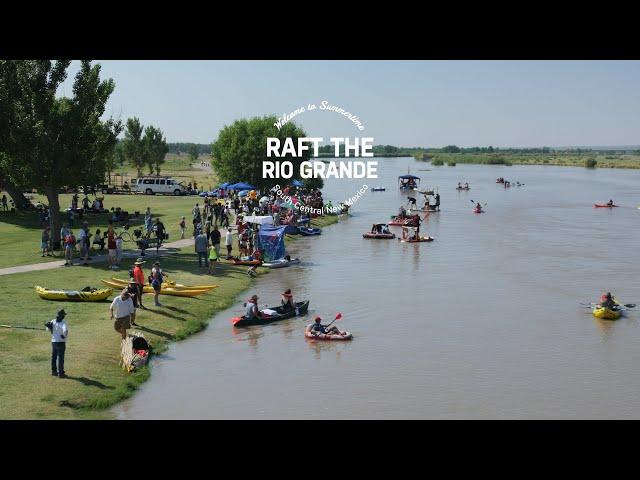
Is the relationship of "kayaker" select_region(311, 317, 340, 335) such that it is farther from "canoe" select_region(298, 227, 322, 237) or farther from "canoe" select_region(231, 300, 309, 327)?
"canoe" select_region(298, 227, 322, 237)

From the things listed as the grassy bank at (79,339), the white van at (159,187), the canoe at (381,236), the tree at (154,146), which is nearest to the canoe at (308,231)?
the canoe at (381,236)

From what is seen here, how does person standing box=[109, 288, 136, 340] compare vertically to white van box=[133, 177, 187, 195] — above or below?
below

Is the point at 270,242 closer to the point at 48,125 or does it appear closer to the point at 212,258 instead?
the point at 212,258

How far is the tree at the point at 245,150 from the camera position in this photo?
67688 mm

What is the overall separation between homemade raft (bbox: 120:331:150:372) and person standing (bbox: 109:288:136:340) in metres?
0.32

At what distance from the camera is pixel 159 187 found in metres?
70.2

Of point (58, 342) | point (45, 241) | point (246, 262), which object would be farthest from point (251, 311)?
point (45, 241)

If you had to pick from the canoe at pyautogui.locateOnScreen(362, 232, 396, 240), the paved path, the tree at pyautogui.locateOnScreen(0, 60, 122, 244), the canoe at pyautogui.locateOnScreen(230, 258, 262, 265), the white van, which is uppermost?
the tree at pyautogui.locateOnScreen(0, 60, 122, 244)

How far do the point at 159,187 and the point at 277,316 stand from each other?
4739 centimetres

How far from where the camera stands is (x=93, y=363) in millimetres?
18891

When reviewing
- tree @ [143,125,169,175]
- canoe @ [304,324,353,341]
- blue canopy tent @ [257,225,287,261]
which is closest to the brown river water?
canoe @ [304,324,353,341]

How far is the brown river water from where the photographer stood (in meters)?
18.1

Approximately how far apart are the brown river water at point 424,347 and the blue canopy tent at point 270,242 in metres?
1.51
